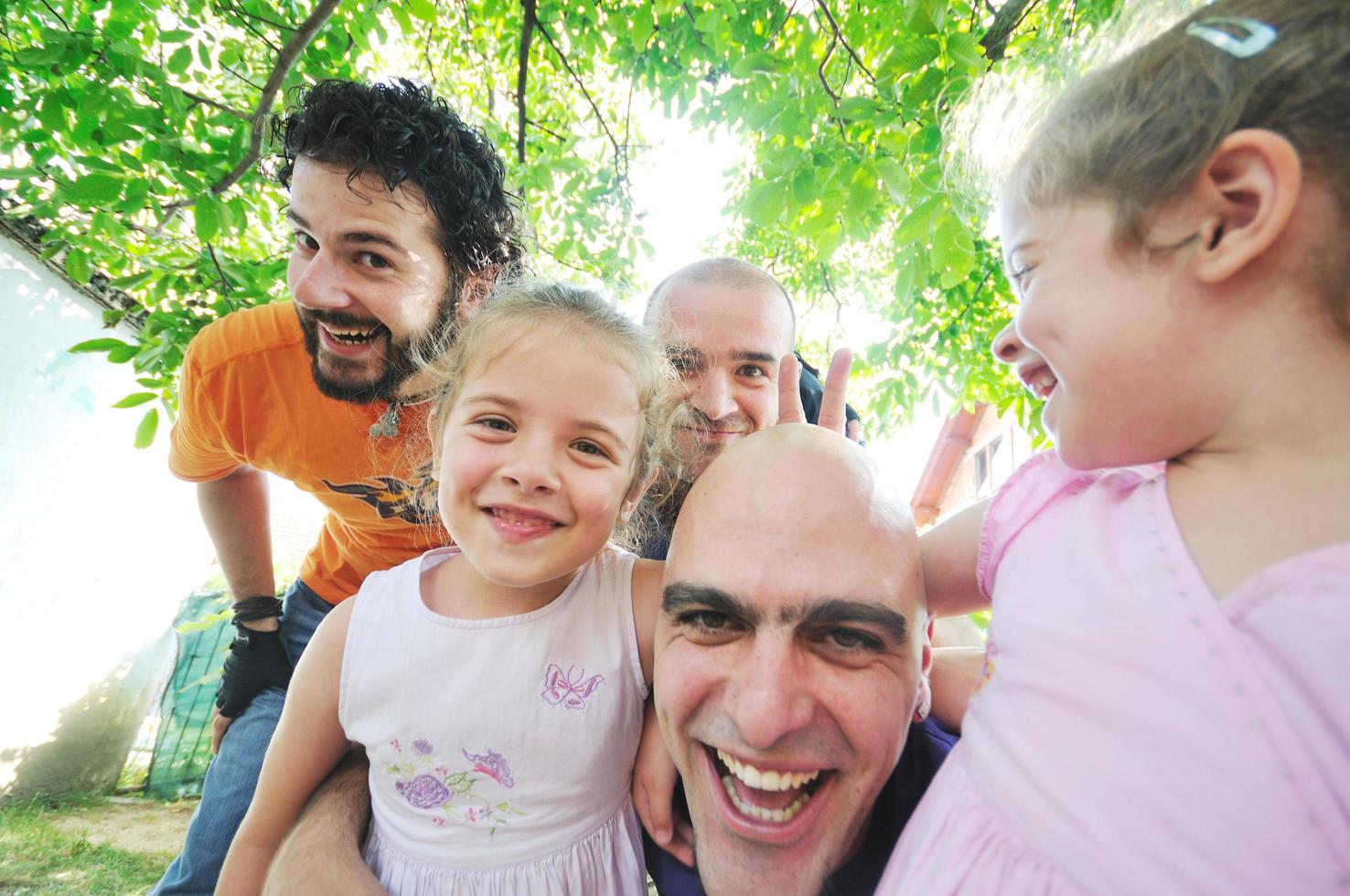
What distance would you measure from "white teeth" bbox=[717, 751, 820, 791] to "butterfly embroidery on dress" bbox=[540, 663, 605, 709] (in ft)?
1.41

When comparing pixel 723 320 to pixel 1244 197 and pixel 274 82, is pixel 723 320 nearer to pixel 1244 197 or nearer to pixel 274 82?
pixel 1244 197

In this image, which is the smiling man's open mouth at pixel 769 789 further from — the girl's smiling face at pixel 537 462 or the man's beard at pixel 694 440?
the man's beard at pixel 694 440

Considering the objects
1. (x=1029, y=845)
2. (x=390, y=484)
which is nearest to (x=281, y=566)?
(x=390, y=484)

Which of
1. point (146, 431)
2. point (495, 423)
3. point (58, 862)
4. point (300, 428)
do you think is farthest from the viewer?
point (58, 862)

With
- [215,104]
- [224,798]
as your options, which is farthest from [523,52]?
[224,798]

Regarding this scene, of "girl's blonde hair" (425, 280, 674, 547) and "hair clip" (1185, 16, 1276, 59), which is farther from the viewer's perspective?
"girl's blonde hair" (425, 280, 674, 547)

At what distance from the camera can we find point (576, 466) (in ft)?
5.03

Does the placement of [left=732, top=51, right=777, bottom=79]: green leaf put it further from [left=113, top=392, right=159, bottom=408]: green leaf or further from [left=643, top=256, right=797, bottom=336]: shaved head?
[left=113, top=392, right=159, bottom=408]: green leaf

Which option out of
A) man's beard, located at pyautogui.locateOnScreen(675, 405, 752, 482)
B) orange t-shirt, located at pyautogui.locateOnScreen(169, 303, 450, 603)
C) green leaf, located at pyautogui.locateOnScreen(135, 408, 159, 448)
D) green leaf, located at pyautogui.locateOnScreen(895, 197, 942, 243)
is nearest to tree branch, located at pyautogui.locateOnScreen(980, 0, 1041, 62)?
green leaf, located at pyautogui.locateOnScreen(895, 197, 942, 243)

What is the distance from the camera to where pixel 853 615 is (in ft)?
3.92

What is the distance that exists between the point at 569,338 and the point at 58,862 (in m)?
7.96

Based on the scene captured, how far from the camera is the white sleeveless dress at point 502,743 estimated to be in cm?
148

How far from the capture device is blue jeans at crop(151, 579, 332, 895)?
2148mm

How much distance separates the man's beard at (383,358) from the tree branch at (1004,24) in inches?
117
